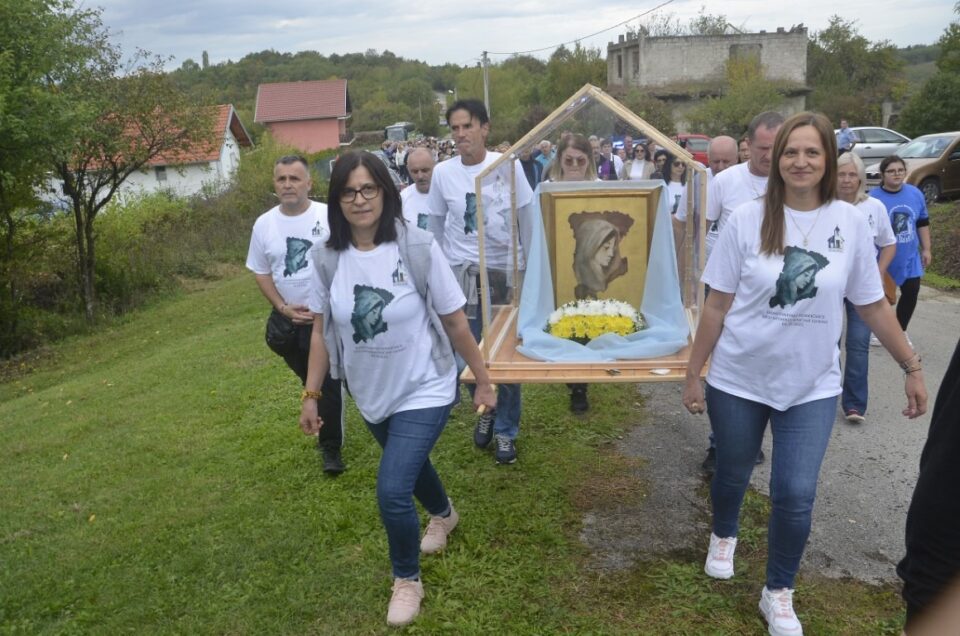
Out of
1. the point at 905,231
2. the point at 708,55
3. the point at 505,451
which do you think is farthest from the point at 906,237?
the point at 708,55

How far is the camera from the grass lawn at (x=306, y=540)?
3578mm

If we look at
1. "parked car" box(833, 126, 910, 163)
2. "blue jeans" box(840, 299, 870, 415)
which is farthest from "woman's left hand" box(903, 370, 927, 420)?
"parked car" box(833, 126, 910, 163)

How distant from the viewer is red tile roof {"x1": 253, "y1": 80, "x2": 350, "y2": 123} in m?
65.1

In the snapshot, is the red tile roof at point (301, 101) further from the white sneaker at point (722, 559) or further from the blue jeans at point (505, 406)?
the white sneaker at point (722, 559)

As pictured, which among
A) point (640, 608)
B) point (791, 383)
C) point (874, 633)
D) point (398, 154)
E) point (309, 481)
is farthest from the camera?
point (398, 154)

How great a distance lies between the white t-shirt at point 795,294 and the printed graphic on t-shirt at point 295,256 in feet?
8.53

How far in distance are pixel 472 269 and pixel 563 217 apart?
2.48ft

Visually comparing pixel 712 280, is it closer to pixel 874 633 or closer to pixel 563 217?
pixel 874 633

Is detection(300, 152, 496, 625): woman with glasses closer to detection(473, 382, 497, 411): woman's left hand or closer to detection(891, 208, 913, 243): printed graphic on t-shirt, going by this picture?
detection(473, 382, 497, 411): woman's left hand

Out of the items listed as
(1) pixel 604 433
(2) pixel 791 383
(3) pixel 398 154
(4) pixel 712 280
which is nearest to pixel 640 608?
(2) pixel 791 383

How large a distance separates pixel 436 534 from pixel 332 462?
4.28 ft

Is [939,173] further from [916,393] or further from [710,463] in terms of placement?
[916,393]

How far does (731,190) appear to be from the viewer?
4879mm

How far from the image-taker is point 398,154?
31.5m
